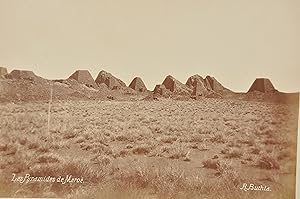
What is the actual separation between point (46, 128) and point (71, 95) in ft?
0.44

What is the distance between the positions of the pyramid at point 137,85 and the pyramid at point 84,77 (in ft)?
0.41

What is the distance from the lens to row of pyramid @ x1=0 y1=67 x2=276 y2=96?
4.99 ft

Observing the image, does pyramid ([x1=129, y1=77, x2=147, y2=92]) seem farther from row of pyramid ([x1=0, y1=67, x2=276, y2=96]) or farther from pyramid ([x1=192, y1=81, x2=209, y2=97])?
pyramid ([x1=192, y1=81, x2=209, y2=97])

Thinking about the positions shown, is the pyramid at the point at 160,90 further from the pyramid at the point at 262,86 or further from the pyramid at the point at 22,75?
the pyramid at the point at 22,75

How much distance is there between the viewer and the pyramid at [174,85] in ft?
5.10

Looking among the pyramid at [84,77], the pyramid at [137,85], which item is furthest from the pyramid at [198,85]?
the pyramid at [84,77]

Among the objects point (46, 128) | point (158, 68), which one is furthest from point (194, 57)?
point (46, 128)

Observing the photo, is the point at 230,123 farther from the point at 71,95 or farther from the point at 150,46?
the point at 71,95

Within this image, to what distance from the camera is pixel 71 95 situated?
4.96 feet

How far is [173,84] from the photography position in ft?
5.10

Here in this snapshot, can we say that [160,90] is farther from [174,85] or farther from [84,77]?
[84,77]

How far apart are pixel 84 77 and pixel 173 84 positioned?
300 millimetres

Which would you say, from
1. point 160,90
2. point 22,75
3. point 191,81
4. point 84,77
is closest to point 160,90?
point 160,90

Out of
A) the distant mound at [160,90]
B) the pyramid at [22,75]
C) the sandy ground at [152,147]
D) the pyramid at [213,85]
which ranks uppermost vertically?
the pyramid at [22,75]
